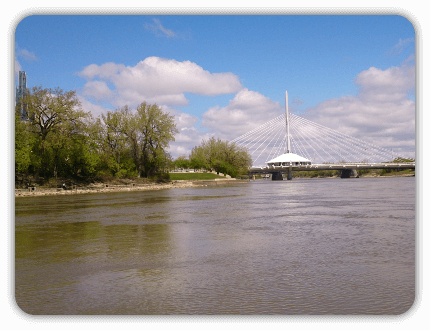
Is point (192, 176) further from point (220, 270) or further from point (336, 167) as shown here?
point (220, 270)

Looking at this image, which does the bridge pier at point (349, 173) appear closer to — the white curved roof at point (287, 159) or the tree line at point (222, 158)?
the white curved roof at point (287, 159)

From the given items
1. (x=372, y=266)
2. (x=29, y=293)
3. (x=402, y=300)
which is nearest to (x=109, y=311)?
(x=29, y=293)

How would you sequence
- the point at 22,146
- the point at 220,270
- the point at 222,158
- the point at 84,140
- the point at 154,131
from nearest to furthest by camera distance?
1. the point at 220,270
2. the point at 22,146
3. the point at 84,140
4. the point at 154,131
5. the point at 222,158

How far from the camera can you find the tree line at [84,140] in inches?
2159

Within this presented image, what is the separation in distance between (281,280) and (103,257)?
5113 mm

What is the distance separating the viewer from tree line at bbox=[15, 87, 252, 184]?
54.8m

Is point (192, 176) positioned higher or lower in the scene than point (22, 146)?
lower

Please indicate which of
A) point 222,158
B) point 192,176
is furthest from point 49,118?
point 222,158

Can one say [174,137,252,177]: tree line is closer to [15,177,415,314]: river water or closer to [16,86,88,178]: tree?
[16,86,88,178]: tree

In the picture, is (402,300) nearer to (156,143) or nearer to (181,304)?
(181,304)

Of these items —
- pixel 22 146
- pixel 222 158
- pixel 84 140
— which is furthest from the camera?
pixel 222 158

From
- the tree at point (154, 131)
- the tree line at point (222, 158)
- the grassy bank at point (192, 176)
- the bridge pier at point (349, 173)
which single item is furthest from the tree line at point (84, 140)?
the bridge pier at point (349, 173)

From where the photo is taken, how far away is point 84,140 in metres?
61.6

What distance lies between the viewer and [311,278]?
7820 mm
